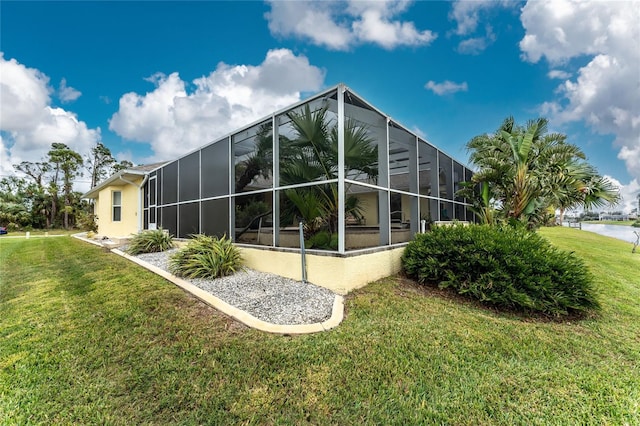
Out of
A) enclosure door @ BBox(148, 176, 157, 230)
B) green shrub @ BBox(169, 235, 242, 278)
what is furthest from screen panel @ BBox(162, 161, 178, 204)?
green shrub @ BBox(169, 235, 242, 278)

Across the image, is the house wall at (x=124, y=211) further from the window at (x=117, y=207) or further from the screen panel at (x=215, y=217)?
the screen panel at (x=215, y=217)

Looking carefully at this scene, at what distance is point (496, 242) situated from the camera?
17.7 ft

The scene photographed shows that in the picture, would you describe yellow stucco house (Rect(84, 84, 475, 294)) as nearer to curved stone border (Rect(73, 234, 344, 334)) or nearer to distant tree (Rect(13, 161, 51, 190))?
curved stone border (Rect(73, 234, 344, 334))

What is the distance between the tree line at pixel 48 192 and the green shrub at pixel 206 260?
2883 centimetres

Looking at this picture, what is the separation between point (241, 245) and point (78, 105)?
24032 mm

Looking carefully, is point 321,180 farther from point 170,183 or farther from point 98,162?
point 98,162

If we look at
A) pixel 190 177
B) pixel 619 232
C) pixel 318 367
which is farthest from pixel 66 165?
pixel 619 232

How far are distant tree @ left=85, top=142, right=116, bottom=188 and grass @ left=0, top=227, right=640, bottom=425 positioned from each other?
36.7 meters

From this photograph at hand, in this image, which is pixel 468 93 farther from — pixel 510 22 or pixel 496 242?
pixel 496 242

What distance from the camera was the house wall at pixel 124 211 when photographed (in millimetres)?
14375

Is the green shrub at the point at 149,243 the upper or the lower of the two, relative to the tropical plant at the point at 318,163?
lower

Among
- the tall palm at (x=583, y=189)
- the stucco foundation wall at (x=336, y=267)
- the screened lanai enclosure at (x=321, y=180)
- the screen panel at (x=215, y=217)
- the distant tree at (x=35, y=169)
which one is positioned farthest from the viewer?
the distant tree at (x=35, y=169)

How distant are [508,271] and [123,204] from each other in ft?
57.3

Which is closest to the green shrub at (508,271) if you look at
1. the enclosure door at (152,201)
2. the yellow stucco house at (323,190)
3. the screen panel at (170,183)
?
the yellow stucco house at (323,190)
